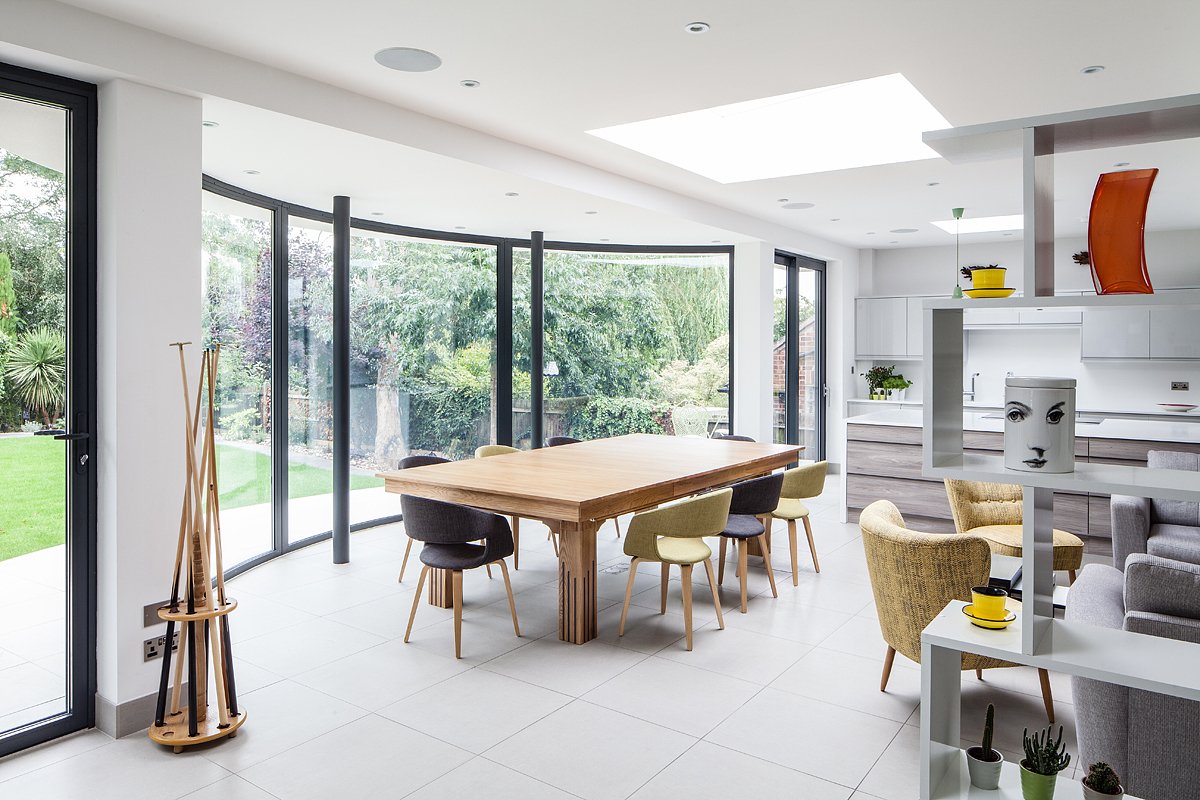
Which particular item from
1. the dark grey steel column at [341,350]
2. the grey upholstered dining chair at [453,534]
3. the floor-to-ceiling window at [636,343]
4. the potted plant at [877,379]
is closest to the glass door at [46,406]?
the grey upholstered dining chair at [453,534]

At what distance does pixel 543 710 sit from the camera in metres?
3.30

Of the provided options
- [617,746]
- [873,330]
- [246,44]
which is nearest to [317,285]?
[246,44]


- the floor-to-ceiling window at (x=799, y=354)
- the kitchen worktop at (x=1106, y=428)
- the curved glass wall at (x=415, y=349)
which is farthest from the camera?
the floor-to-ceiling window at (x=799, y=354)

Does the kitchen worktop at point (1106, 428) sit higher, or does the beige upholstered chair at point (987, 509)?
the kitchen worktop at point (1106, 428)

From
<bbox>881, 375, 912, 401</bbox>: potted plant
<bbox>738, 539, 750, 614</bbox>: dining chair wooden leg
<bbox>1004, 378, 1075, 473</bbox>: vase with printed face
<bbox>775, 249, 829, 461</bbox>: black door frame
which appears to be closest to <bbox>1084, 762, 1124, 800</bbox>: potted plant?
<bbox>1004, 378, 1075, 473</bbox>: vase with printed face

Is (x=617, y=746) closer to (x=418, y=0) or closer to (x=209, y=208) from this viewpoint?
(x=418, y=0)

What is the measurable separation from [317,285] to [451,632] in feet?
9.88

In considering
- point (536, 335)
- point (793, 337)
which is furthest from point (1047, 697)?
point (793, 337)

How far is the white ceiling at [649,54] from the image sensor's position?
3031 millimetres

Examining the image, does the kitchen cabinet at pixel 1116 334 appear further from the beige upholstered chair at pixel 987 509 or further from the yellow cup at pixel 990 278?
the yellow cup at pixel 990 278

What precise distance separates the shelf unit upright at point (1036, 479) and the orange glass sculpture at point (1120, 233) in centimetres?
6

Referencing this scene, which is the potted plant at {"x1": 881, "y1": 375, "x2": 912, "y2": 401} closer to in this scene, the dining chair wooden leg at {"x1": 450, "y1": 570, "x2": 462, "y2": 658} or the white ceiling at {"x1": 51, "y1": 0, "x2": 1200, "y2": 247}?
the white ceiling at {"x1": 51, "y1": 0, "x2": 1200, "y2": 247}

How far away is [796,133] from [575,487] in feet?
8.91

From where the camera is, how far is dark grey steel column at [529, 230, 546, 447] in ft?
23.6
